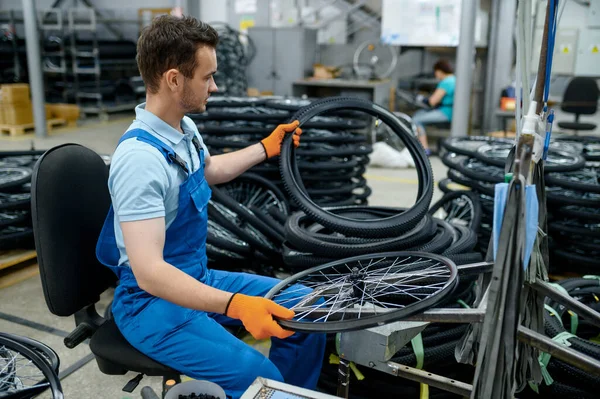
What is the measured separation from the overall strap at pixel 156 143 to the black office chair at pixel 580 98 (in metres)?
5.54

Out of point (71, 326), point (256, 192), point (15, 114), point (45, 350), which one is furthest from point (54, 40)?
point (45, 350)

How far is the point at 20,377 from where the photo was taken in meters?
1.85

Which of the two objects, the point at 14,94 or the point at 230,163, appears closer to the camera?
the point at 230,163

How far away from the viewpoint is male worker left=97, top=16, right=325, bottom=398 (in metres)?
1.31

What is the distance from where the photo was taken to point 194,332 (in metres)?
1.42

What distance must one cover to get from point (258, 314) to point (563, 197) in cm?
205

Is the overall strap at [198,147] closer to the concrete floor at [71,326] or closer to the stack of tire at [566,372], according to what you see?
the concrete floor at [71,326]

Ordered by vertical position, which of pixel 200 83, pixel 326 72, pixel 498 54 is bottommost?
pixel 200 83

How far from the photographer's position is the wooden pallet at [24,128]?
7.16 meters

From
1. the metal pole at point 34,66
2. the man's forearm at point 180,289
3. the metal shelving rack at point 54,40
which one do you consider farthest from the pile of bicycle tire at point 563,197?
the metal shelving rack at point 54,40

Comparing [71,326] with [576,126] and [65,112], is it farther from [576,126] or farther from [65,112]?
[65,112]

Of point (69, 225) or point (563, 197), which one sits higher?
point (69, 225)

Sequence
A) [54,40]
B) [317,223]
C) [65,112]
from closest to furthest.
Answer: [317,223] → [65,112] → [54,40]

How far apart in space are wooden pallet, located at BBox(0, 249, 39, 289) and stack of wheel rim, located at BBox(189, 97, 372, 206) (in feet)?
4.06
